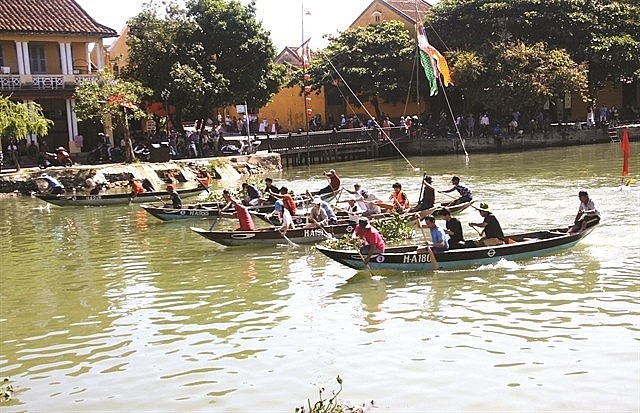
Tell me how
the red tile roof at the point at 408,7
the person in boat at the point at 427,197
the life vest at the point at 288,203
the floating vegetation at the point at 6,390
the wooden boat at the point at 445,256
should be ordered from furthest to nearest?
the red tile roof at the point at 408,7 → the person in boat at the point at 427,197 → the life vest at the point at 288,203 → the wooden boat at the point at 445,256 → the floating vegetation at the point at 6,390

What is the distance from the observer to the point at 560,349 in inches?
405

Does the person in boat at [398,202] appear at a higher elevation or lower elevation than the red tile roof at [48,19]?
lower

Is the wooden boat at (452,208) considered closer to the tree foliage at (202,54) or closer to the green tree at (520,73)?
the tree foliage at (202,54)

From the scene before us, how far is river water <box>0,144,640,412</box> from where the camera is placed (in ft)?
30.5

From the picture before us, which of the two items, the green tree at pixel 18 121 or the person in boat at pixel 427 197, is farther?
the green tree at pixel 18 121

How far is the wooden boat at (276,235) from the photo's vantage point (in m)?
18.2

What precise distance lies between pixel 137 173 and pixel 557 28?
27049mm

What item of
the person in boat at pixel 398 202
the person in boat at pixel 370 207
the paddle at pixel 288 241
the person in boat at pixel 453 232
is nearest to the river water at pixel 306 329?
the paddle at pixel 288 241

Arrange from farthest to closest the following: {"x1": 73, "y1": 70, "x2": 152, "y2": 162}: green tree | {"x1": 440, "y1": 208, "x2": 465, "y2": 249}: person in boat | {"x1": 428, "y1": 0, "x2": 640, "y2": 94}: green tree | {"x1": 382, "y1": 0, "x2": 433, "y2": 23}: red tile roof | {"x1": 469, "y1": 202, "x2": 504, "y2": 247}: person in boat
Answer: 1. {"x1": 382, "y1": 0, "x2": 433, "y2": 23}: red tile roof
2. {"x1": 428, "y1": 0, "x2": 640, "y2": 94}: green tree
3. {"x1": 73, "y1": 70, "x2": 152, "y2": 162}: green tree
4. {"x1": 469, "y1": 202, "x2": 504, "y2": 247}: person in boat
5. {"x1": 440, "y1": 208, "x2": 465, "y2": 249}: person in boat

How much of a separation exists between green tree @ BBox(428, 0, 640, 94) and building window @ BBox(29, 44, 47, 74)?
22.6m

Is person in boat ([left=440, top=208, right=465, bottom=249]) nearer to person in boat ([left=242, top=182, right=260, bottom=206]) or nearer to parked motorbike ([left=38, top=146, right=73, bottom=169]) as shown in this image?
person in boat ([left=242, top=182, right=260, bottom=206])

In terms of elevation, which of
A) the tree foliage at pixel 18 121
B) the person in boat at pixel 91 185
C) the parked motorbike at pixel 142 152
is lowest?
the person in boat at pixel 91 185

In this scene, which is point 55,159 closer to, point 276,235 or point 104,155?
point 104,155

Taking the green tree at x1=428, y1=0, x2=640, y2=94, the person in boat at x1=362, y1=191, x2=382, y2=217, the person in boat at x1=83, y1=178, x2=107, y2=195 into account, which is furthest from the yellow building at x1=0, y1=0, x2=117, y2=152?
the person in boat at x1=362, y1=191, x2=382, y2=217
